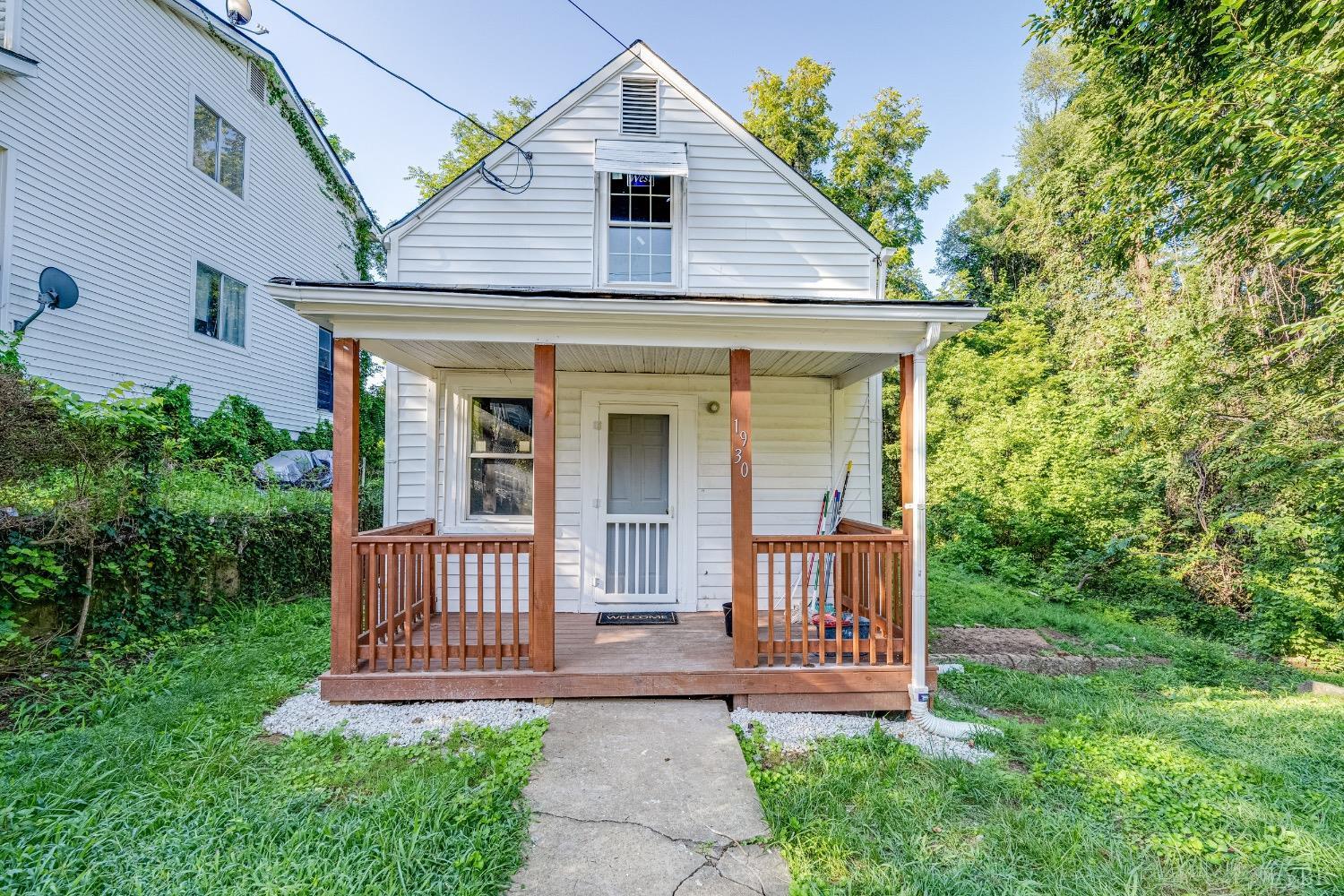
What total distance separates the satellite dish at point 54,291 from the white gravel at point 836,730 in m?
8.85

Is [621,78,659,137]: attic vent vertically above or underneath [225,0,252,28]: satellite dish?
underneath

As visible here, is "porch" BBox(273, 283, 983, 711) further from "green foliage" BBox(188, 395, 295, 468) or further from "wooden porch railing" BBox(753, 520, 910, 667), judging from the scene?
"green foliage" BBox(188, 395, 295, 468)

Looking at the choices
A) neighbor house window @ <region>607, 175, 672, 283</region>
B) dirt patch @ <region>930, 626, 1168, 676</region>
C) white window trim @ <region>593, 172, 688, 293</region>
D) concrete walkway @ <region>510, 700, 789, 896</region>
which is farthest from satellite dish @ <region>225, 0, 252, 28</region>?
dirt patch @ <region>930, 626, 1168, 676</region>

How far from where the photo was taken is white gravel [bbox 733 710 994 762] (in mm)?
3447

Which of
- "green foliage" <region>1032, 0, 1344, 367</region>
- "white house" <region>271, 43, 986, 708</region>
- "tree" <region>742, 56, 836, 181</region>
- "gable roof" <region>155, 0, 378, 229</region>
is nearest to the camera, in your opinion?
"green foliage" <region>1032, 0, 1344, 367</region>

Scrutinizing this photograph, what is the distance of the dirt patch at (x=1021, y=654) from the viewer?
212 inches

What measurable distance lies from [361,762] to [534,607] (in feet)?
4.24

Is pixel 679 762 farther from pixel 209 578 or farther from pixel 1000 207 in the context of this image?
pixel 1000 207

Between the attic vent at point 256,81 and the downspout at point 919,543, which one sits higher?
the attic vent at point 256,81

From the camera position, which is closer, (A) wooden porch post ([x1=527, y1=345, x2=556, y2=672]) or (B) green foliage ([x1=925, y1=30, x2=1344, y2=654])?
(A) wooden porch post ([x1=527, y1=345, x2=556, y2=672])

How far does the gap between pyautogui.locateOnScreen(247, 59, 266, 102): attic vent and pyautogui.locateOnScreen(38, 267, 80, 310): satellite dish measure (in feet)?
17.2

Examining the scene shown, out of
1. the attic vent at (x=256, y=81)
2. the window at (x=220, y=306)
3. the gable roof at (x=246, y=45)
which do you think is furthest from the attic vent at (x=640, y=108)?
the attic vent at (x=256, y=81)

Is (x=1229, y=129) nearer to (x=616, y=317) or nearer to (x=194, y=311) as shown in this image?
(x=616, y=317)

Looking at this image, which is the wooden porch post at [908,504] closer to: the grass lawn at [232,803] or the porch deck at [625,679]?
the porch deck at [625,679]
